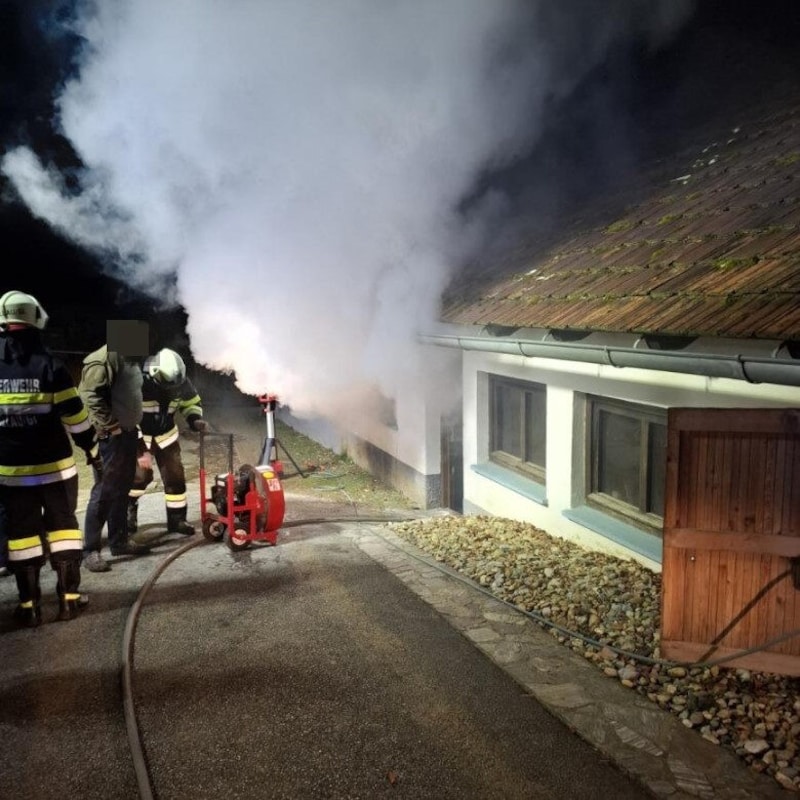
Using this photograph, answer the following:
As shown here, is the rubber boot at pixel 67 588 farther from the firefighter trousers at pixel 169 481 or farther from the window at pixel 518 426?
the window at pixel 518 426

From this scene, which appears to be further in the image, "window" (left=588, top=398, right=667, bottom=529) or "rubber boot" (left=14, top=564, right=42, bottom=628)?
"window" (left=588, top=398, right=667, bottom=529)

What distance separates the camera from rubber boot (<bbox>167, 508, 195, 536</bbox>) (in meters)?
7.22

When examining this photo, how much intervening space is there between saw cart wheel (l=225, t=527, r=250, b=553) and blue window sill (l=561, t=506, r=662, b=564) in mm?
3276

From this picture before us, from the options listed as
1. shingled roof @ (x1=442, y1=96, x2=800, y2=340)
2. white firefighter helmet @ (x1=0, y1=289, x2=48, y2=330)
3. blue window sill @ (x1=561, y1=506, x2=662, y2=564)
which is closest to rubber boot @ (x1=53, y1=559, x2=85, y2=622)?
white firefighter helmet @ (x1=0, y1=289, x2=48, y2=330)

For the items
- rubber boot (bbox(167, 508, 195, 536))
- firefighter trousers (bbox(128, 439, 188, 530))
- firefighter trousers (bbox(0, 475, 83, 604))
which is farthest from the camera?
rubber boot (bbox(167, 508, 195, 536))

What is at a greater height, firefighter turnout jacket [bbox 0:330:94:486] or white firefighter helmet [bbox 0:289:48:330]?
white firefighter helmet [bbox 0:289:48:330]

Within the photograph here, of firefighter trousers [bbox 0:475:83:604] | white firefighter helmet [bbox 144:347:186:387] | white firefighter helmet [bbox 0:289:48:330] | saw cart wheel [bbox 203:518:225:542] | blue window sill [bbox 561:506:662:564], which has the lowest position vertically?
saw cart wheel [bbox 203:518:225:542]

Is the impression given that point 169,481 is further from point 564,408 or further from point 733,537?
point 733,537

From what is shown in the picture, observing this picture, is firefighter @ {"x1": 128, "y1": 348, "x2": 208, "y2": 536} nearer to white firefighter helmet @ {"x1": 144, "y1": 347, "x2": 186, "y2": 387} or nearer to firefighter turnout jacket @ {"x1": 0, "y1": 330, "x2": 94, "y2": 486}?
white firefighter helmet @ {"x1": 144, "y1": 347, "x2": 186, "y2": 387}

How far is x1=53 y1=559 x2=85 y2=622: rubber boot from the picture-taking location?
5.00 m

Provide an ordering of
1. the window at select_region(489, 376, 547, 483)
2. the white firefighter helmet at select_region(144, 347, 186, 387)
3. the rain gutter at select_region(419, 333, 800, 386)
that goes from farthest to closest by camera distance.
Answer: the window at select_region(489, 376, 547, 483)
the white firefighter helmet at select_region(144, 347, 186, 387)
the rain gutter at select_region(419, 333, 800, 386)

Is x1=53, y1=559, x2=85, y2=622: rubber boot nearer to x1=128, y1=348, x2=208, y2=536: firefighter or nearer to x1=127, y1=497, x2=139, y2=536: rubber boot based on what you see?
x1=128, y1=348, x2=208, y2=536: firefighter

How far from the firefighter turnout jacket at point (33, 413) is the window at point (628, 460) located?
185 inches

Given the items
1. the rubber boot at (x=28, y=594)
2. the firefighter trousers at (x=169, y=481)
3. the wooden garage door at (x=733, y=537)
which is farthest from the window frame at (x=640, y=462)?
the rubber boot at (x=28, y=594)
